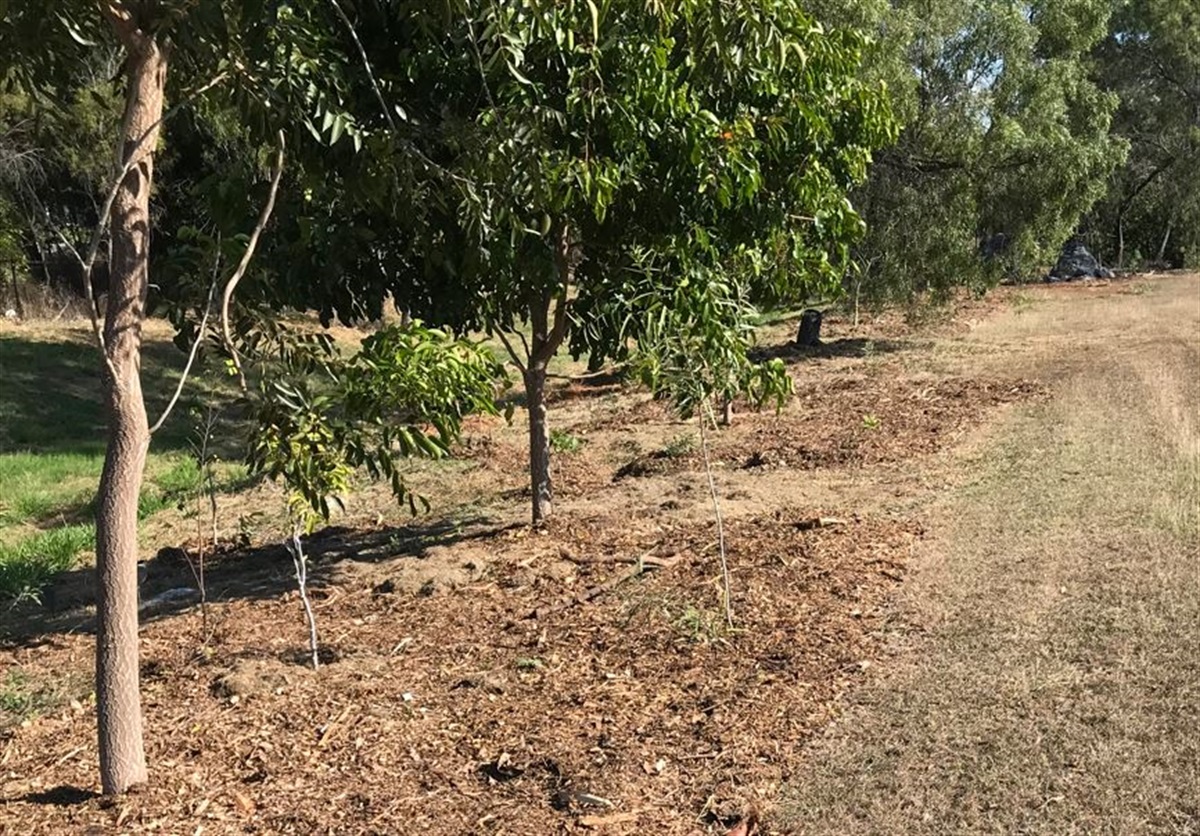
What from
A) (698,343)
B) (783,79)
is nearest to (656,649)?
(698,343)

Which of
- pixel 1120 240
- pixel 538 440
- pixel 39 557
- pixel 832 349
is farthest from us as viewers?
pixel 1120 240

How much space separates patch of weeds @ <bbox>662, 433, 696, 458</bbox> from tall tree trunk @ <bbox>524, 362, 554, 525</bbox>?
2.44 meters

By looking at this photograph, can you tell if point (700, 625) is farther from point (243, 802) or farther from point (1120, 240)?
point (1120, 240)

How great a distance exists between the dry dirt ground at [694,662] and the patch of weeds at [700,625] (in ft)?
0.07

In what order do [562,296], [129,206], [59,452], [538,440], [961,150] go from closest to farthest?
[129,206] → [562,296] → [538,440] → [59,452] → [961,150]

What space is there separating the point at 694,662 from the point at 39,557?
5.96m

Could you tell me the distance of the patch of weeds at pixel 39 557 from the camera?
749 centimetres

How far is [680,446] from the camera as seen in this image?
10086 millimetres

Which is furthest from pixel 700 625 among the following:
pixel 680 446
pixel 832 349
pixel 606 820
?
pixel 832 349

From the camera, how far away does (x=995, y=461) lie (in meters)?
8.55

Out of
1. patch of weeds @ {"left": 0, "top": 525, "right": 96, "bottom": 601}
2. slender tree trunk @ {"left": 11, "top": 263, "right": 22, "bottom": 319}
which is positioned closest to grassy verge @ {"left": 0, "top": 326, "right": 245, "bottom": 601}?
patch of weeds @ {"left": 0, "top": 525, "right": 96, "bottom": 601}

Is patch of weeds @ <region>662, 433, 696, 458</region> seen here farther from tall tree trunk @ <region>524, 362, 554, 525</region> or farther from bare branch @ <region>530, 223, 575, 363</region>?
bare branch @ <region>530, 223, 575, 363</region>

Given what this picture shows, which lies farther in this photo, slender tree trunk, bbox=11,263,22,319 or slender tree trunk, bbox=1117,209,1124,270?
slender tree trunk, bbox=1117,209,1124,270

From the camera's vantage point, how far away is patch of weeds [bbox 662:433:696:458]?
32.0 ft
